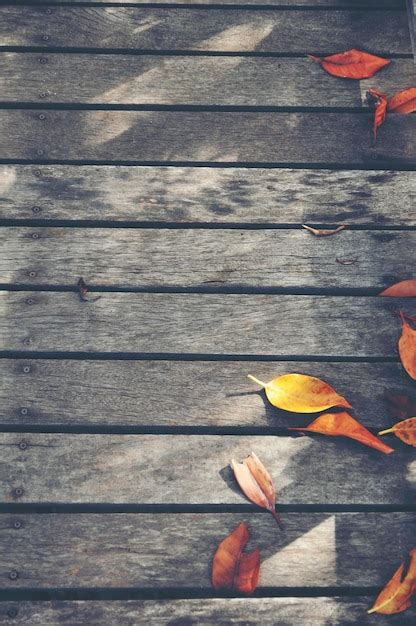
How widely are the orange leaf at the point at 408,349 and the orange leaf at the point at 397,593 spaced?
19.9 inches

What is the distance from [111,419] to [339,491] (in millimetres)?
626

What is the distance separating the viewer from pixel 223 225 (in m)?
2.04

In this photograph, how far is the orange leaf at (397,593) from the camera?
167 cm

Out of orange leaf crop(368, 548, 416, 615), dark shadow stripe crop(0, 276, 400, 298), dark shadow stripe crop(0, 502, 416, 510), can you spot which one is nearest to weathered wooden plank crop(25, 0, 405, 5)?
dark shadow stripe crop(0, 276, 400, 298)

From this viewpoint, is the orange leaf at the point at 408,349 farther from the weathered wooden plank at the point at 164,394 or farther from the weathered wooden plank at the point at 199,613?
the weathered wooden plank at the point at 199,613

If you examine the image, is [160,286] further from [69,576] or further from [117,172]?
[69,576]

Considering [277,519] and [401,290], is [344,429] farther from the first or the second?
[401,290]

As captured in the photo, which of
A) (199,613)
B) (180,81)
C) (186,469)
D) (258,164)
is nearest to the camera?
(199,613)

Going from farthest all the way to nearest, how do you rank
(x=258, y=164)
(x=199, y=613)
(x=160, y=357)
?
(x=258, y=164) → (x=160, y=357) → (x=199, y=613)

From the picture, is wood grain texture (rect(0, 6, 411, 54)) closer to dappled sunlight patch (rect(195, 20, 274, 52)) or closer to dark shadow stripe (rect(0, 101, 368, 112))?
dappled sunlight patch (rect(195, 20, 274, 52))

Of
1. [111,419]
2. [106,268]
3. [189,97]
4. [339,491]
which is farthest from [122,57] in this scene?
[339,491]

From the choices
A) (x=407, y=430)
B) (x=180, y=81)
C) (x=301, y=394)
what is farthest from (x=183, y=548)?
(x=180, y=81)

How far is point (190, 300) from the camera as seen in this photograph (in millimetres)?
→ 1951

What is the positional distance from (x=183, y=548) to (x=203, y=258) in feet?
2.64
